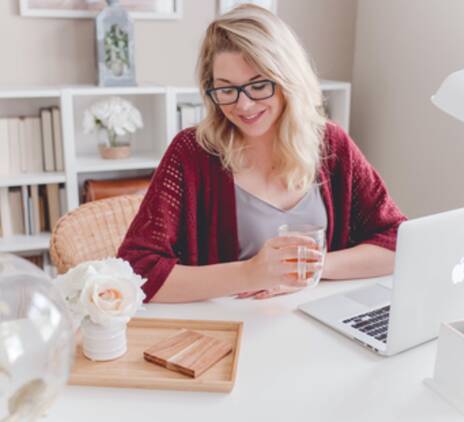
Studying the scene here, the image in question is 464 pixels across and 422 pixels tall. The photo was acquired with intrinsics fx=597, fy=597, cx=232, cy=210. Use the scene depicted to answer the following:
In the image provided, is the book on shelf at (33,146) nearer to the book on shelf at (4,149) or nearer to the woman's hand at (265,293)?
the book on shelf at (4,149)

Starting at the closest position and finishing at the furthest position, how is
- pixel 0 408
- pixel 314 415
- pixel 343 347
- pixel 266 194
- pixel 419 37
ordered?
pixel 0 408 < pixel 314 415 < pixel 343 347 < pixel 266 194 < pixel 419 37

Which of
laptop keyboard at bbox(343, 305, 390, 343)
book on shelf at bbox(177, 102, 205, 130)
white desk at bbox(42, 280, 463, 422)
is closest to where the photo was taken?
white desk at bbox(42, 280, 463, 422)

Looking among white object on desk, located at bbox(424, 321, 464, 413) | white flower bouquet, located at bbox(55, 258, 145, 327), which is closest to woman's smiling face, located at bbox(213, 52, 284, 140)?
white flower bouquet, located at bbox(55, 258, 145, 327)

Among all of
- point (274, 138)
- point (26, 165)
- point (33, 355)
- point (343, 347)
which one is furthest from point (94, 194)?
point (33, 355)

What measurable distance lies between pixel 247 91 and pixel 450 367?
838mm

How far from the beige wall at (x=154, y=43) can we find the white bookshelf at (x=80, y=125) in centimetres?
11

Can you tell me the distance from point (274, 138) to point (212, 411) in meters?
0.91

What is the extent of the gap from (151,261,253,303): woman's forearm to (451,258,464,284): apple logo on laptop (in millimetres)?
436

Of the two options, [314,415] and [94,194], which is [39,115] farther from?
[314,415]

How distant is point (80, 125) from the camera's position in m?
2.95

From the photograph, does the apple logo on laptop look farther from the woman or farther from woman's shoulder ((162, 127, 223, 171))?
woman's shoulder ((162, 127, 223, 171))

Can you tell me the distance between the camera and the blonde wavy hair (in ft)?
4.93

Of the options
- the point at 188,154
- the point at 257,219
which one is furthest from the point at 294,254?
the point at 188,154

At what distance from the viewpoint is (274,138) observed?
168cm
